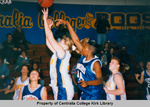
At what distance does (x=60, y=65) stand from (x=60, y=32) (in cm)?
72

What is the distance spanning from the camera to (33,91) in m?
4.32

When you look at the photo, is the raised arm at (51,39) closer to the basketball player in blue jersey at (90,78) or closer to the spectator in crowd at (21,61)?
the basketball player in blue jersey at (90,78)

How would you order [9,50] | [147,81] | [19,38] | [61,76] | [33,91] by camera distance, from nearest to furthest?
[33,91], [61,76], [147,81], [9,50], [19,38]

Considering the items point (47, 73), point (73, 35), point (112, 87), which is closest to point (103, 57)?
point (112, 87)

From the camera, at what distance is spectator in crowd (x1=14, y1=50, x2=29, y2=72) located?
462cm

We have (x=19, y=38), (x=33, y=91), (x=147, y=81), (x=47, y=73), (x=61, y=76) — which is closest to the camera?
(x=33, y=91)

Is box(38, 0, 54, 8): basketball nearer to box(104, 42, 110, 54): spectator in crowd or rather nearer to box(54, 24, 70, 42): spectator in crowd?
box(54, 24, 70, 42): spectator in crowd

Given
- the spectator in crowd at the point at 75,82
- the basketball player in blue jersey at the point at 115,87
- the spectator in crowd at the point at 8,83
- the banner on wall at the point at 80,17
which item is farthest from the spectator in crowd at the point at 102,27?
the spectator in crowd at the point at 8,83

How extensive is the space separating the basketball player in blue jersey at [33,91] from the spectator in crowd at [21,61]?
0.37 metres

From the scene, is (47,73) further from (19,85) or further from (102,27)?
(102,27)

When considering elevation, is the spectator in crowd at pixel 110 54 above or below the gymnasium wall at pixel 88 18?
below

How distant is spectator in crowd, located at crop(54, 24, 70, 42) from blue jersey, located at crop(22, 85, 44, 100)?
1.04m

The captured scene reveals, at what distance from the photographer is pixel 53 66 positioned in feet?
14.8

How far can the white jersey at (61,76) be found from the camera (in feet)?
14.3
